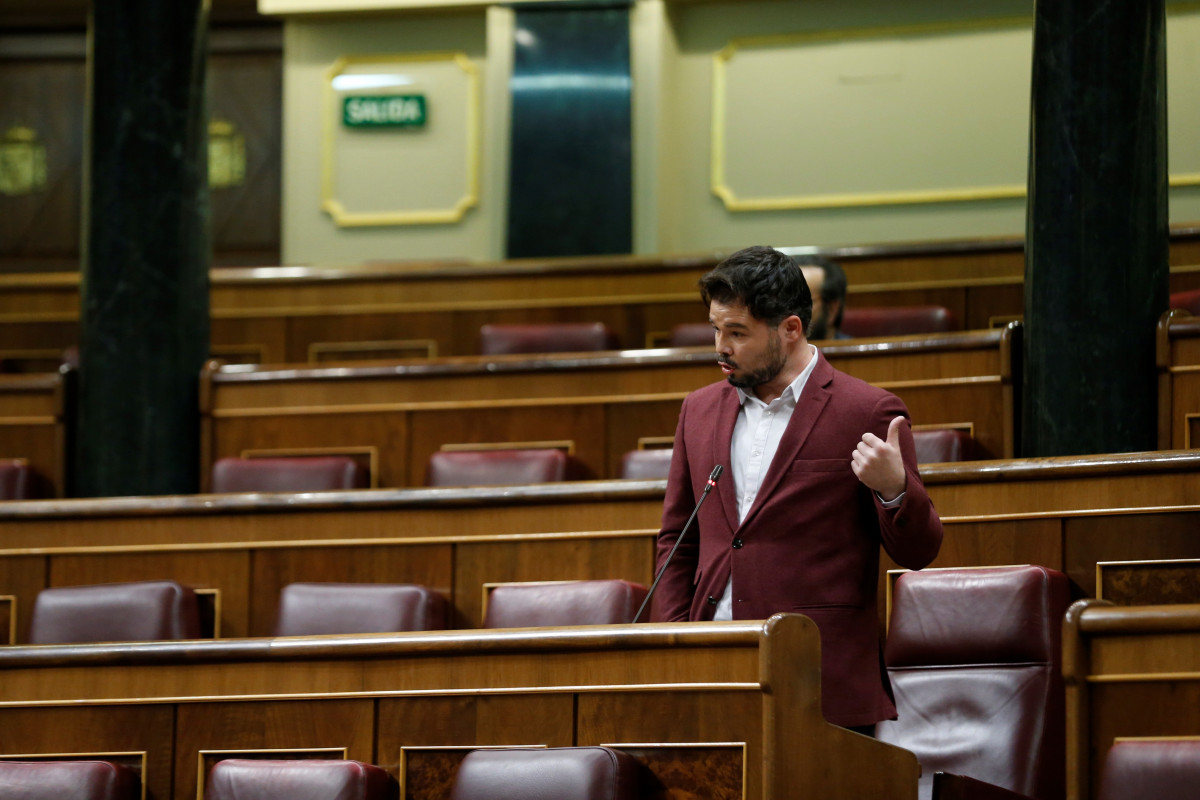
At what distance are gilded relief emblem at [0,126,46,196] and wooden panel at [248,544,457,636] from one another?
6.92ft

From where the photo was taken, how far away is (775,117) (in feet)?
10.2

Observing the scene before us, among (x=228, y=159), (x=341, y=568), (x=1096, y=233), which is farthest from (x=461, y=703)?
(x=228, y=159)

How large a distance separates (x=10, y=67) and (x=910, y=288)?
7.31 feet

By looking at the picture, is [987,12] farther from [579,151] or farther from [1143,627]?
[1143,627]

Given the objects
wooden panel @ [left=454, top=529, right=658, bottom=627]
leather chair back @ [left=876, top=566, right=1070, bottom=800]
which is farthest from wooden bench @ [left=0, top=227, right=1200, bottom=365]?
leather chair back @ [left=876, top=566, right=1070, bottom=800]

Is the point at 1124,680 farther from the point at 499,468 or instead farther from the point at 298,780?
the point at 499,468

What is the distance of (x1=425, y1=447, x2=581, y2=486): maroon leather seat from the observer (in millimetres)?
1804

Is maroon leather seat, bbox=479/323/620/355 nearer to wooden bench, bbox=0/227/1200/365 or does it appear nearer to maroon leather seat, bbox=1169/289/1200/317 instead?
wooden bench, bbox=0/227/1200/365

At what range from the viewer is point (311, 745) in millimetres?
1218

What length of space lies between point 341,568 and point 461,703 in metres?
0.50

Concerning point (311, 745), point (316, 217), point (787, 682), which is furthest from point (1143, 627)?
point (316, 217)

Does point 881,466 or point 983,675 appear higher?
point 881,466

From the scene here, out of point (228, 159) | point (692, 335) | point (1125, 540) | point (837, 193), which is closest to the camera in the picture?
point (1125, 540)

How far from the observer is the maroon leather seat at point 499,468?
1804mm
